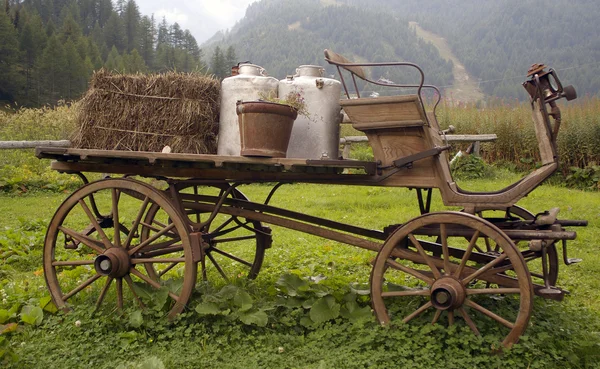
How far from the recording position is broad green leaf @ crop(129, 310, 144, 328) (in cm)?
361

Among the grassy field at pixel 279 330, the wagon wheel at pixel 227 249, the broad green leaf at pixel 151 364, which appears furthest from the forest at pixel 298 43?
the broad green leaf at pixel 151 364

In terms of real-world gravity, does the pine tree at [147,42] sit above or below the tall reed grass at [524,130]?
above

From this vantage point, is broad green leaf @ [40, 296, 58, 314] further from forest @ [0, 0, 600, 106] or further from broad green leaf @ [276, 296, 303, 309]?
forest @ [0, 0, 600, 106]

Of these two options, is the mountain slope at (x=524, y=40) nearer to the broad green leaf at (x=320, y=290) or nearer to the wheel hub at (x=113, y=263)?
the broad green leaf at (x=320, y=290)

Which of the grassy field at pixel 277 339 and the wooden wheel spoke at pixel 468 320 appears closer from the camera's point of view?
the grassy field at pixel 277 339

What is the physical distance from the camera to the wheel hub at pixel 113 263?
3.78m

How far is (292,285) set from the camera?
13.7ft

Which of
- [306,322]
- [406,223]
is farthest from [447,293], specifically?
[306,322]

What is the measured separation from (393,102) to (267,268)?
8.94ft

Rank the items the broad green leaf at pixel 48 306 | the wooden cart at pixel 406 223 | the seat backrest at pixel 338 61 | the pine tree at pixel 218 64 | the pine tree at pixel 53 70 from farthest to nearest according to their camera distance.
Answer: the pine tree at pixel 53 70, the pine tree at pixel 218 64, the broad green leaf at pixel 48 306, the seat backrest at pixel 338 61, the wooden cart at pixel 406 223

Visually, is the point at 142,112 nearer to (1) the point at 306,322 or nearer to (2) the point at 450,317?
(1) the point at 306,322

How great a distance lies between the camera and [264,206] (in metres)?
4.25

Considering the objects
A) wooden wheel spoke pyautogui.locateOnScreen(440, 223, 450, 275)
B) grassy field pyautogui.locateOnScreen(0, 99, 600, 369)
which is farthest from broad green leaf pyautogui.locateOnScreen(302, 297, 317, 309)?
wooden wheel spoke pyautogui.locateOnScreen(440, 223, 450, 275)

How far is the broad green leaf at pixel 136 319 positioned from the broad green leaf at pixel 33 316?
0.70m
